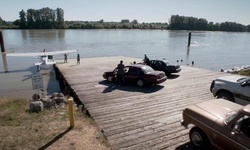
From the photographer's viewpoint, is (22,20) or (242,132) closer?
(242,132)

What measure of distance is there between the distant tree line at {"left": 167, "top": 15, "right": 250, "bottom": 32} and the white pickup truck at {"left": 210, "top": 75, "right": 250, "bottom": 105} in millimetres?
155196

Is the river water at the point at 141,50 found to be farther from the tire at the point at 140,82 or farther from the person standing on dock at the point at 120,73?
the tire at the point at 140,82

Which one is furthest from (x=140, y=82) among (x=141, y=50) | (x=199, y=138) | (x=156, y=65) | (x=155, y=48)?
(x=155, y=48)

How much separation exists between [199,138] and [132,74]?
808cm

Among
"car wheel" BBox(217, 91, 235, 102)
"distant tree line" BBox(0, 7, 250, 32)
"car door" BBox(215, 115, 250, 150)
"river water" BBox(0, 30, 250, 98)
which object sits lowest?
"river water" BBox(0, 30, 250, 98)

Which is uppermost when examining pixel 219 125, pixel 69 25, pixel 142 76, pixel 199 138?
pixel 69 25

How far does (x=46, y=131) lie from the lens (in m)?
7.55

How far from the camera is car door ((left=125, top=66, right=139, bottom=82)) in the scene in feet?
45.5

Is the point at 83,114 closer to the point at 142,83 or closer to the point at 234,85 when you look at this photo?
the point at 142,83

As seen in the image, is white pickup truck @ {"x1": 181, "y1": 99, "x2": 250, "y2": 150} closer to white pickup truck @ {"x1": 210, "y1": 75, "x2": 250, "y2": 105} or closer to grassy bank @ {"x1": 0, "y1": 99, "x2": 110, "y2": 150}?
white pickup truck @ {"x1": 210, "y1": 75, "x2": 250, "y2": 105}

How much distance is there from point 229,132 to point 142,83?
27.6 ft

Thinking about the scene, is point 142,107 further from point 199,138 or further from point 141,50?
point 141,50

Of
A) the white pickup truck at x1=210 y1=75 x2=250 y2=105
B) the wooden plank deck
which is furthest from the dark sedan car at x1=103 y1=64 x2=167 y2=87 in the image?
the white pickup truck at x1=210 y1=75 x2=250 y2=105

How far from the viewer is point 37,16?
478 ft
